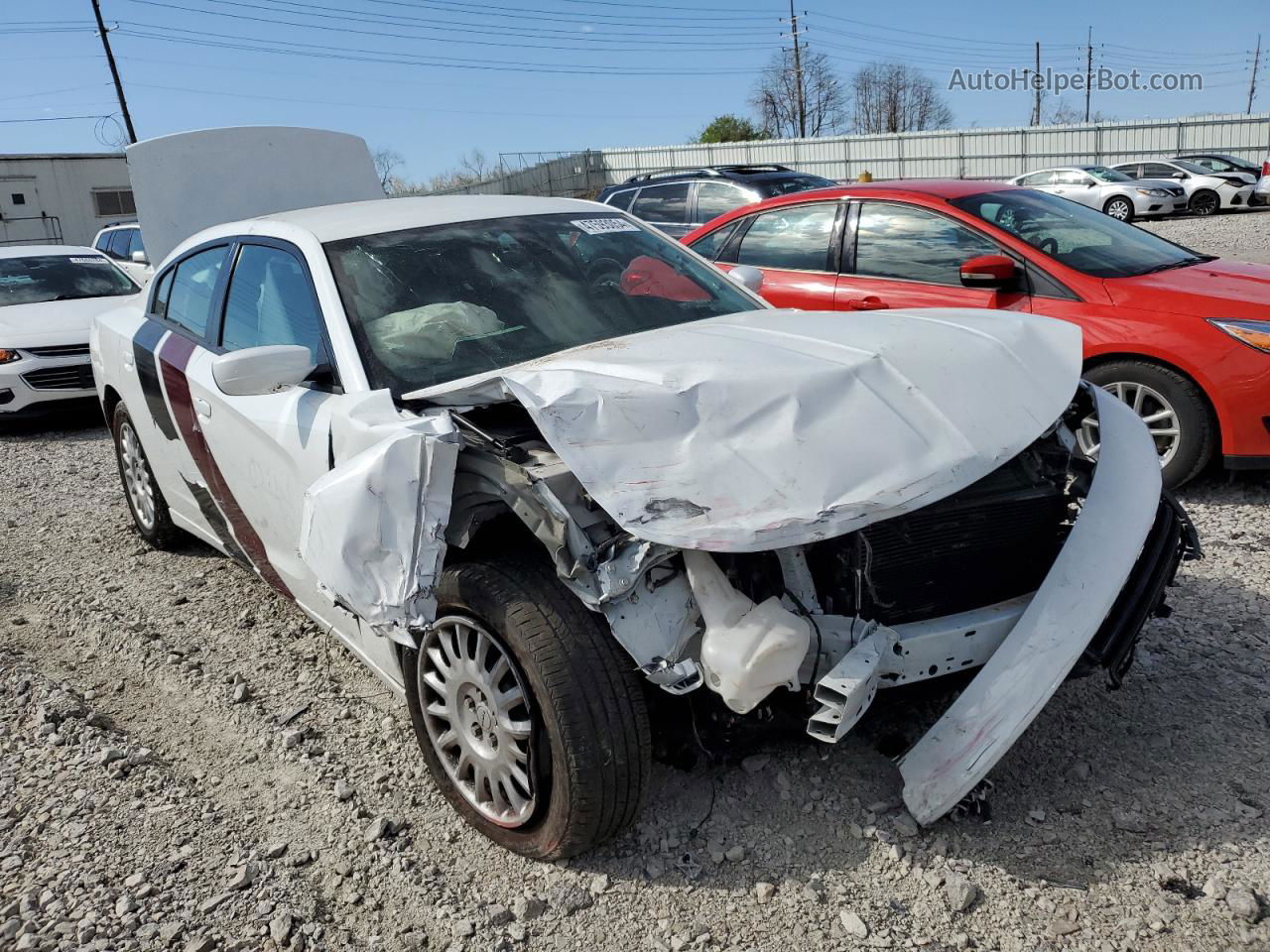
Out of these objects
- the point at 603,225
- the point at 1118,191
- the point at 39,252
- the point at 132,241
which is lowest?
the point at 1118,191

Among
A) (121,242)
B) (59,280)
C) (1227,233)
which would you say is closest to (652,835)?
(59,280)

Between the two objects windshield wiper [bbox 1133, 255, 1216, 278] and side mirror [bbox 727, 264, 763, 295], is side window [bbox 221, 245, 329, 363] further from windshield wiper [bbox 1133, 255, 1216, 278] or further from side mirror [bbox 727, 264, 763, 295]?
windshield wiper [bbox 1133, 255, 1216, 278]

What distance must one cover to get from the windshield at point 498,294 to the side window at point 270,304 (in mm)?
146

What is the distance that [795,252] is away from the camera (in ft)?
20.6

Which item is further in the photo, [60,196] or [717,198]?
[60,196]

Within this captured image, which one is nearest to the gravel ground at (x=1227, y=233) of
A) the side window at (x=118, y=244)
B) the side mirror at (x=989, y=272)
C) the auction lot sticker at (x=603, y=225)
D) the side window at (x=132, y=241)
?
the side mirror at (x=989, y=272)

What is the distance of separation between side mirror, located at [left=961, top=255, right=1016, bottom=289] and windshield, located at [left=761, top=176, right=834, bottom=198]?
520 cm

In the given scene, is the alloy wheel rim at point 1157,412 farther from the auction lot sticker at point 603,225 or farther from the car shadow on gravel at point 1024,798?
the auction lot sticker at point 603,225

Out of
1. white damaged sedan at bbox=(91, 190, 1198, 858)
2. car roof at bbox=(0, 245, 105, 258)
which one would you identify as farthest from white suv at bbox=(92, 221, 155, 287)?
white damaged sedan at bbox=(91, 190, 1198, 858)

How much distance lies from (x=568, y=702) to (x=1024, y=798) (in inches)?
51.6

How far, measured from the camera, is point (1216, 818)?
2.56 meters

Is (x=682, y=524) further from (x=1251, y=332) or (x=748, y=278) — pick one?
(x=1251, y=332)

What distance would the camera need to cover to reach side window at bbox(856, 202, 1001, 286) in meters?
5.55

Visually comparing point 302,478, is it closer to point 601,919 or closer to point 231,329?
point 231,329
